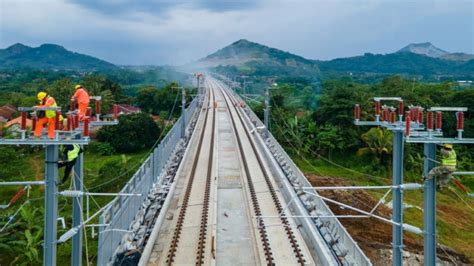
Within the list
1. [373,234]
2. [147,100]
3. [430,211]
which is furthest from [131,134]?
[430,211]

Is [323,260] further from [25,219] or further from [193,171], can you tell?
[25,219]

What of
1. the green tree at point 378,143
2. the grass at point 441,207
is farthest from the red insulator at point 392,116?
the green tree at point 378,143

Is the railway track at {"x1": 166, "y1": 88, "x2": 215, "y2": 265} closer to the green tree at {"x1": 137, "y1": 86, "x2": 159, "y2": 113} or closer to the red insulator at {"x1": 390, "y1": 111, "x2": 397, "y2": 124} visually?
the red insulator at {"x1": 390, "y1": 111, "x2": 397, "y2": 124}

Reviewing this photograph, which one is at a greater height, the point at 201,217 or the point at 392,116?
the point at 392,116

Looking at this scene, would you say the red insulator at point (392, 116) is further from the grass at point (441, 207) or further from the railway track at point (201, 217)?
the grass at point (441, 207)

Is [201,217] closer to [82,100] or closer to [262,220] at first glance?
[262,220]
